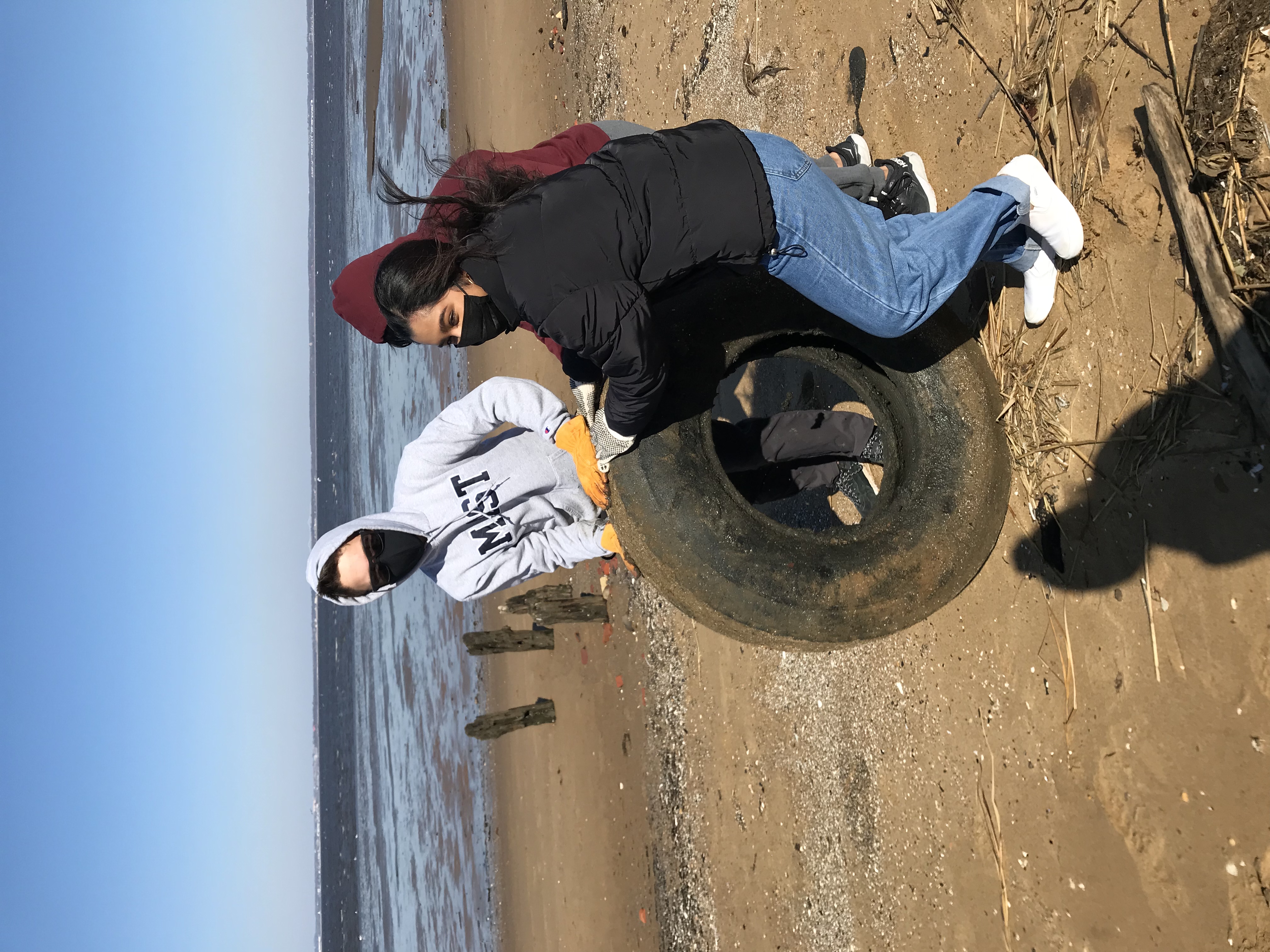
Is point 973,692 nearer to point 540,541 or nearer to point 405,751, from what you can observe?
point 540,541

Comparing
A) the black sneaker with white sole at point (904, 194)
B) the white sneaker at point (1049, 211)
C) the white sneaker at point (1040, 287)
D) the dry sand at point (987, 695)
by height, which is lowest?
the dry sand at point (987, 695)

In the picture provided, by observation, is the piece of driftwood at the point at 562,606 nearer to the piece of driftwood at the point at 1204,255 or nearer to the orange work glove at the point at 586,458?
the orange work glove at the point at 586,458

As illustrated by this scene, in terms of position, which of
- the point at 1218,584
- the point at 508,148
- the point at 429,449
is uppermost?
the point at 508,148

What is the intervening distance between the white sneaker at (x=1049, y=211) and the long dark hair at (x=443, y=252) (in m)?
1.41

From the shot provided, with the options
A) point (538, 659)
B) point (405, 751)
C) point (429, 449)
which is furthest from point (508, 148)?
point (405, 751)

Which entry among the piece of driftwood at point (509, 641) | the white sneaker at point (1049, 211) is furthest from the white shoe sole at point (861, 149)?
the piece of driftwood at point (509, 641)

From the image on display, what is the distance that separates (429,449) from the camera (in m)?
2.97

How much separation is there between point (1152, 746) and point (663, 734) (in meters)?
3.22

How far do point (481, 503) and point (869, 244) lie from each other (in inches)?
66.9

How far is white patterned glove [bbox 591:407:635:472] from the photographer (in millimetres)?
2018

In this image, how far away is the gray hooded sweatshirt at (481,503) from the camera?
292 centimetres

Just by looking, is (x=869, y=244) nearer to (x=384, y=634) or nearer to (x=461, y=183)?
(x=461, y=183)

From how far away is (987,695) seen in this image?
291 centimetres

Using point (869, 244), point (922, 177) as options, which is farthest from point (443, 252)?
point (922, 177)
